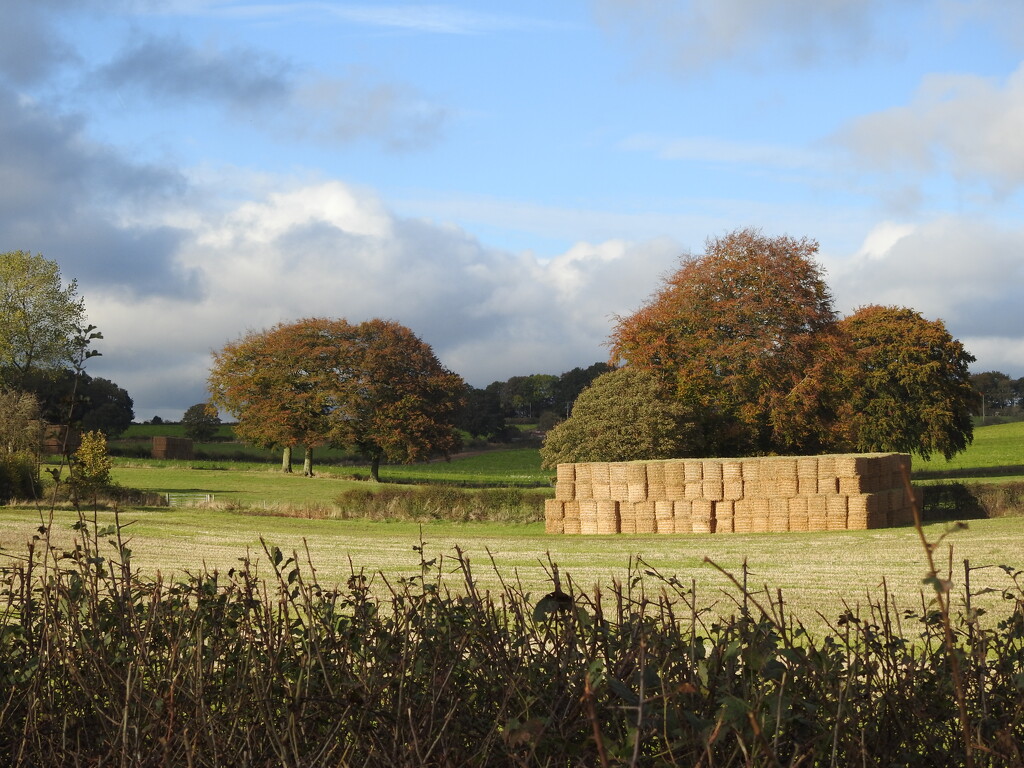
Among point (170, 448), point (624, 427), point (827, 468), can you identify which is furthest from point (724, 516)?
point (170, 448)

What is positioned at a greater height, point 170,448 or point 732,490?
point 170,448

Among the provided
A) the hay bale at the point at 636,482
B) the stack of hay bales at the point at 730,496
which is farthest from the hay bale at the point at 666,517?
the hay bale at the point at 636,482

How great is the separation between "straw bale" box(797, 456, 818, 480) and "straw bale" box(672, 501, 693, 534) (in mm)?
2800

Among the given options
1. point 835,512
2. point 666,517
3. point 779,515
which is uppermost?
point 835,512

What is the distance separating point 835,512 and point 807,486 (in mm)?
858

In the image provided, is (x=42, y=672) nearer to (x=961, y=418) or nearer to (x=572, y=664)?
(x=572, y=664)

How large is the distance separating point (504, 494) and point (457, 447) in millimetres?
28358

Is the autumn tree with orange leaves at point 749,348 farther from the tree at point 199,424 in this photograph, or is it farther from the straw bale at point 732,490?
the tree at point 199,424

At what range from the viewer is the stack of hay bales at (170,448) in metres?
62.3

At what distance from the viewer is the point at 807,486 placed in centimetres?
2517

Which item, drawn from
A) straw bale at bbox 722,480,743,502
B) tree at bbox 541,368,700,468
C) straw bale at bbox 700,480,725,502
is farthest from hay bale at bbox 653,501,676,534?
tree at bbox 541,368,700,468

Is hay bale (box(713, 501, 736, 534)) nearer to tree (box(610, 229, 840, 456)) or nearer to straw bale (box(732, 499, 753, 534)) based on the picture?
straw bale (box(732, 499, 753, 534))

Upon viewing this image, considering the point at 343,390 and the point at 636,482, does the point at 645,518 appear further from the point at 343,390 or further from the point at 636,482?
the point at 343,390

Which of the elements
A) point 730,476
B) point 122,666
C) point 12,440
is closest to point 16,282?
point 12,440
